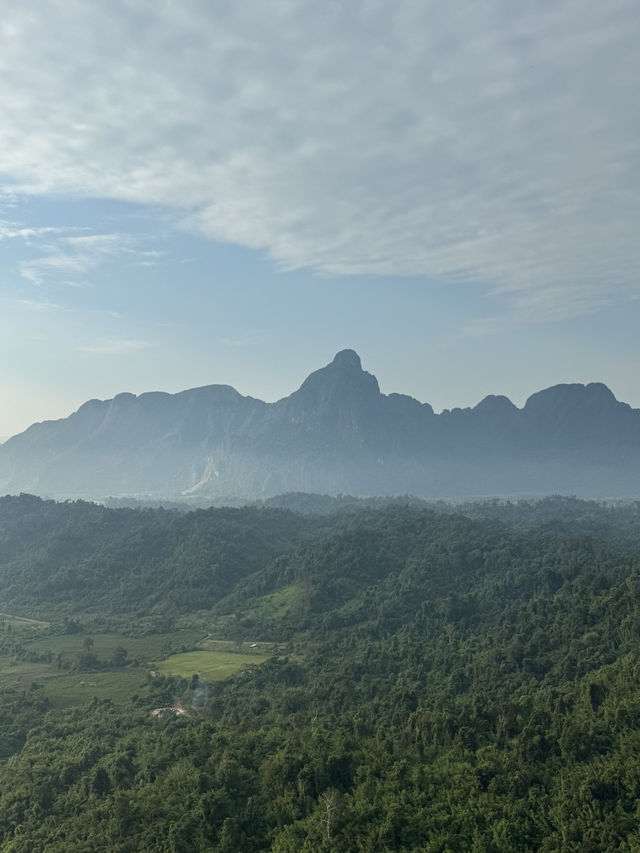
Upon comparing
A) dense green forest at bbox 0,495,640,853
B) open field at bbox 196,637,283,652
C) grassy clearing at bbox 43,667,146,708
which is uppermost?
dense green forest at bbox 0,495,640,853

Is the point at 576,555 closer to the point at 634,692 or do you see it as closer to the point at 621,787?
the point at 634,692

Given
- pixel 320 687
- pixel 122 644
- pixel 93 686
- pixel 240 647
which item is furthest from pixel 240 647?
pixel 320 687

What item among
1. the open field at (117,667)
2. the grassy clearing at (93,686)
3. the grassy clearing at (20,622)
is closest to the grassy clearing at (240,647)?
the open field at (117,667)

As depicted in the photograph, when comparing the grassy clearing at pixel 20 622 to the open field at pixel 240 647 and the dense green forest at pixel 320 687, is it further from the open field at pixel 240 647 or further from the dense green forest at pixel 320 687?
the open field at pixel 240 647

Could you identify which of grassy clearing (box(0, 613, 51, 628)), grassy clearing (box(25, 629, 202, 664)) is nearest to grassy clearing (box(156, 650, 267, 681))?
grassy clearing (box(25, 629, 202, 664))

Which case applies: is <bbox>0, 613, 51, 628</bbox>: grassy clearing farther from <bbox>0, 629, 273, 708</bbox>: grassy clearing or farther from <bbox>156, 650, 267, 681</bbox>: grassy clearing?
<bbox>156, 650, 267, 681</bbox>: grassy clearing

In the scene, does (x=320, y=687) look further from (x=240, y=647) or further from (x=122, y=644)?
(x=122, y=644)

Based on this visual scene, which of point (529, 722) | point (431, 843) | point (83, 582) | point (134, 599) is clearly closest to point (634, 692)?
point (529, 722)
